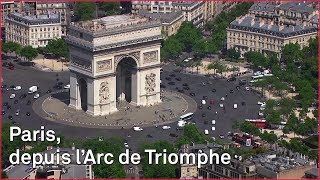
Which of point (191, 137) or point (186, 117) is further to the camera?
point (186, 117)

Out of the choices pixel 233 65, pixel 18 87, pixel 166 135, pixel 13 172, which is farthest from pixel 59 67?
pixel 13 172

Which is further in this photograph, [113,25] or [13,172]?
[113,25]

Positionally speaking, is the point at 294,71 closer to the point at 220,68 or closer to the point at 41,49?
the point at 220,68

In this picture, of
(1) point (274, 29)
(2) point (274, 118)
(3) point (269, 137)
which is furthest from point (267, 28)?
(3) point (269, 137)

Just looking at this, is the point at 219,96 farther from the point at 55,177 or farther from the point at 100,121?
the point at 55,177

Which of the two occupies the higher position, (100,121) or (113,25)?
(113,25)

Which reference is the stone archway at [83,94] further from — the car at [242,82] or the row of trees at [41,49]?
the row of trees at [41,49]
